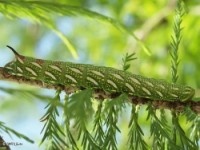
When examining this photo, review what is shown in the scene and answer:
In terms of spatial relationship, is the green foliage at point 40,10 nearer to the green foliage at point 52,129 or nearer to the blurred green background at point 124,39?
the green foliage at point 52,129

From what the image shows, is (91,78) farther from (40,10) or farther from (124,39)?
(124,39)

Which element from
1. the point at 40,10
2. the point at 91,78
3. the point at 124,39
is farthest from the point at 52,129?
the point at 124,39

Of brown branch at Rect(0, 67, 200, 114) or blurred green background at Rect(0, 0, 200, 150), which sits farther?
blurred green background at Rect(0, 0, 200, 150)

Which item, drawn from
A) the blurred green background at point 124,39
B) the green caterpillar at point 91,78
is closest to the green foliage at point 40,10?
the green caterpillar at point 91,78

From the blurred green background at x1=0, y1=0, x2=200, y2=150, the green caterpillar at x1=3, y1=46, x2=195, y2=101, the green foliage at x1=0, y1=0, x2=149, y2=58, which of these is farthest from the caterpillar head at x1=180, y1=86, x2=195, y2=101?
the blurred green background at x1=0, y1=0, x2=200, y2=150

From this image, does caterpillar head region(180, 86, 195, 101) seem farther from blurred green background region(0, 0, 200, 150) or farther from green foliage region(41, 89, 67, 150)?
blurred green background region(0, 0, 200, 150)

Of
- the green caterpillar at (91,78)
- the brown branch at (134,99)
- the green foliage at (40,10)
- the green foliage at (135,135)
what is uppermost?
the green foliage at (40,10)

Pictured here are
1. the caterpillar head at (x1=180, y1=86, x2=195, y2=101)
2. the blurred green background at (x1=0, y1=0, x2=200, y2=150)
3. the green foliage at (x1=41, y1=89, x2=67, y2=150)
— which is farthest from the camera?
the blurred green background at (x1=0, y1=0, x2=200, y2=150)

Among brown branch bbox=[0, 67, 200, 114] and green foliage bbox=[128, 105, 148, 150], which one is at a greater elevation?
brown branch bbox=[0, 67, 200, 114]

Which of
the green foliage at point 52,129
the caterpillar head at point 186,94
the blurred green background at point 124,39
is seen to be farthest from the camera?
the blurred green background at point 124,39
